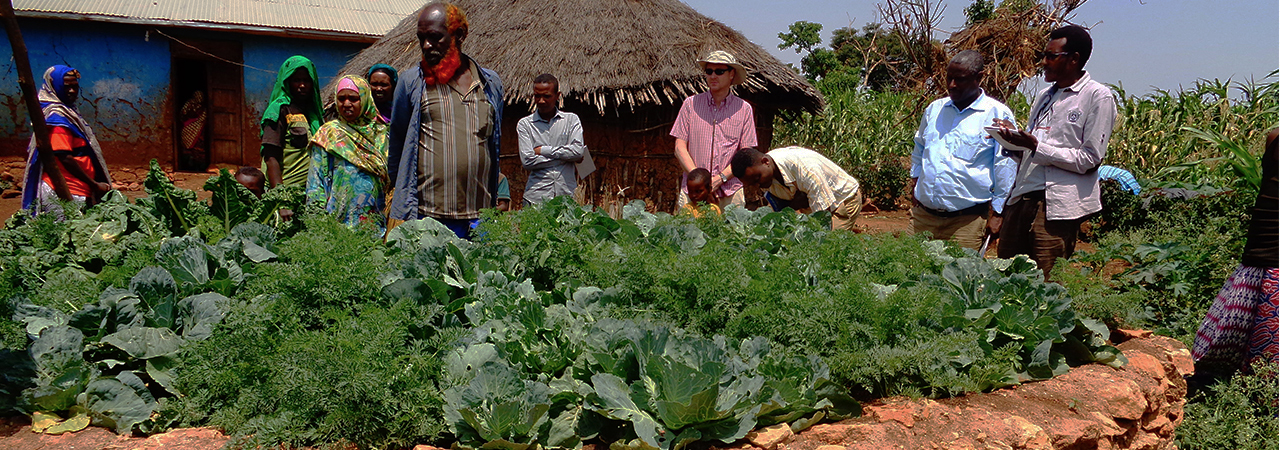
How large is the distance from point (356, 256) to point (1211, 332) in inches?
143

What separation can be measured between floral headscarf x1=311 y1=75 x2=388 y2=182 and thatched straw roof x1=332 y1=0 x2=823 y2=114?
4.05 m

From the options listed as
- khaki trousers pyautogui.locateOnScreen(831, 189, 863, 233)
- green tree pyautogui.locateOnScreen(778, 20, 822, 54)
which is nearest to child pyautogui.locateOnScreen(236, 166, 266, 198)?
khaki trousers pyautogui.locateOnScreen(831, 189, 863, 233)

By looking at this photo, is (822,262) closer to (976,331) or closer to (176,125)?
(976,331)

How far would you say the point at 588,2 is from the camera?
9461mm

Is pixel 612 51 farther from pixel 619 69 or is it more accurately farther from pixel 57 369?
pixel 57 369

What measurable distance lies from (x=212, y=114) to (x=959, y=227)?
11.8 m

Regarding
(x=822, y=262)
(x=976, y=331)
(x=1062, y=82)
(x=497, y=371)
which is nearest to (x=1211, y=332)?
(x=1062, y=82)

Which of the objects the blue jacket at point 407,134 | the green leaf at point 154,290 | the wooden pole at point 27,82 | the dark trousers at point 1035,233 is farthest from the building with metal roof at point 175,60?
the green leaf at point 154,290

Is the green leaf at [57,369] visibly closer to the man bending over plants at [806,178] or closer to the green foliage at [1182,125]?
the man bending over plants at [806,178]

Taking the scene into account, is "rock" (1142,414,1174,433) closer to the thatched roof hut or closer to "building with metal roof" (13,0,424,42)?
the thatched roof hut

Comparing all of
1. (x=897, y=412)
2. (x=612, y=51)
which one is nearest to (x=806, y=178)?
(x=897, y=412)

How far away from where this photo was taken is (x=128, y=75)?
11.8m

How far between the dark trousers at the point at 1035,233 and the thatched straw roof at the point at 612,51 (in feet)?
15.5

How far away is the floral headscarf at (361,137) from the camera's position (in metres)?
4.23
